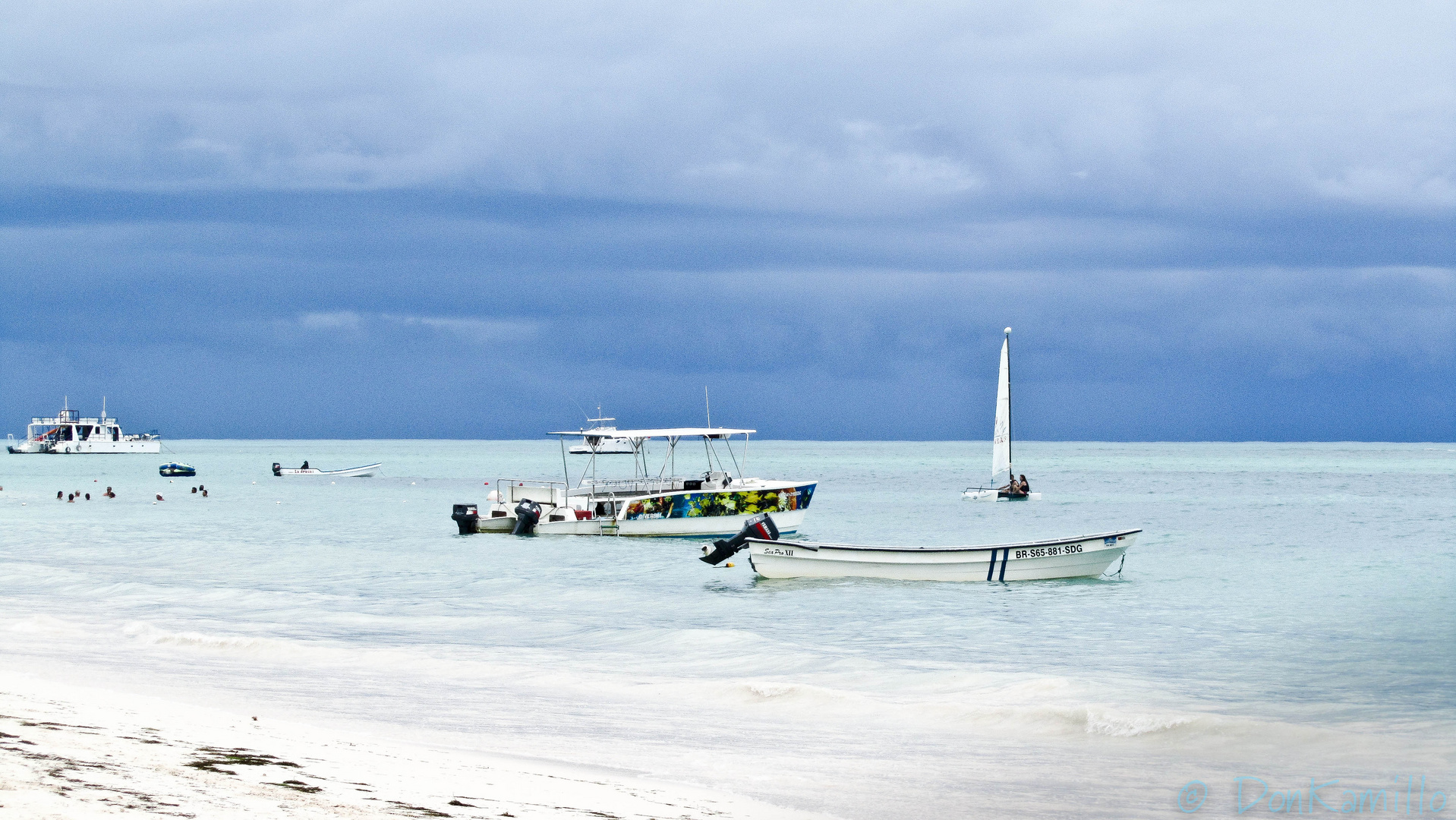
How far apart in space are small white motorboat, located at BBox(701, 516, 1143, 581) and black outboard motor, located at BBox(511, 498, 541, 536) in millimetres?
15227

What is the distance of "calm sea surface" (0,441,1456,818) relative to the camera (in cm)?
1345

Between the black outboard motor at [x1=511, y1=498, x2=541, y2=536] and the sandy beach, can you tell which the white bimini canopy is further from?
the sandy beach

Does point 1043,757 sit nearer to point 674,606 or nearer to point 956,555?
point 674,606

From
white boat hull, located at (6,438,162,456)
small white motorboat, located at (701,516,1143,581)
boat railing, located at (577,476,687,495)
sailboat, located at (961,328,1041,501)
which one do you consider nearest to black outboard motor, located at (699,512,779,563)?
small white motorboat, located at (701,516,1143,581)

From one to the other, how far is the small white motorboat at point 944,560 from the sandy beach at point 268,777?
19082 millimetres

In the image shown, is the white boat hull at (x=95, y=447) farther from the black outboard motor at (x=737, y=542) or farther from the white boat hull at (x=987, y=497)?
the black outboard motor at (x=737, y=542)

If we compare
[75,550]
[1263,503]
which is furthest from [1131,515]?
[75,550]

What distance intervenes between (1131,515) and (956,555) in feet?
137

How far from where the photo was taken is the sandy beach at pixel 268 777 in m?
8.57

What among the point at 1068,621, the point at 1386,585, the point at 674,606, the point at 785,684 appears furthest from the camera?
the point at 1386,585

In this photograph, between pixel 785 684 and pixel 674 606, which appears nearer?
pixel 785 684

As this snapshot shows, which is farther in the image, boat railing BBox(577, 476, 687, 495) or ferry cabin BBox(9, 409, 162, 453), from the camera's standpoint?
ferry cabin BBox(9, 409, 162, 453)

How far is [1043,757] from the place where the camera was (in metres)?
13.8

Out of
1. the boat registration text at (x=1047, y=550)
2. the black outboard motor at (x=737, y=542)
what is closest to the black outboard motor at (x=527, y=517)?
the black outboard motor at (x=737, y=542)
